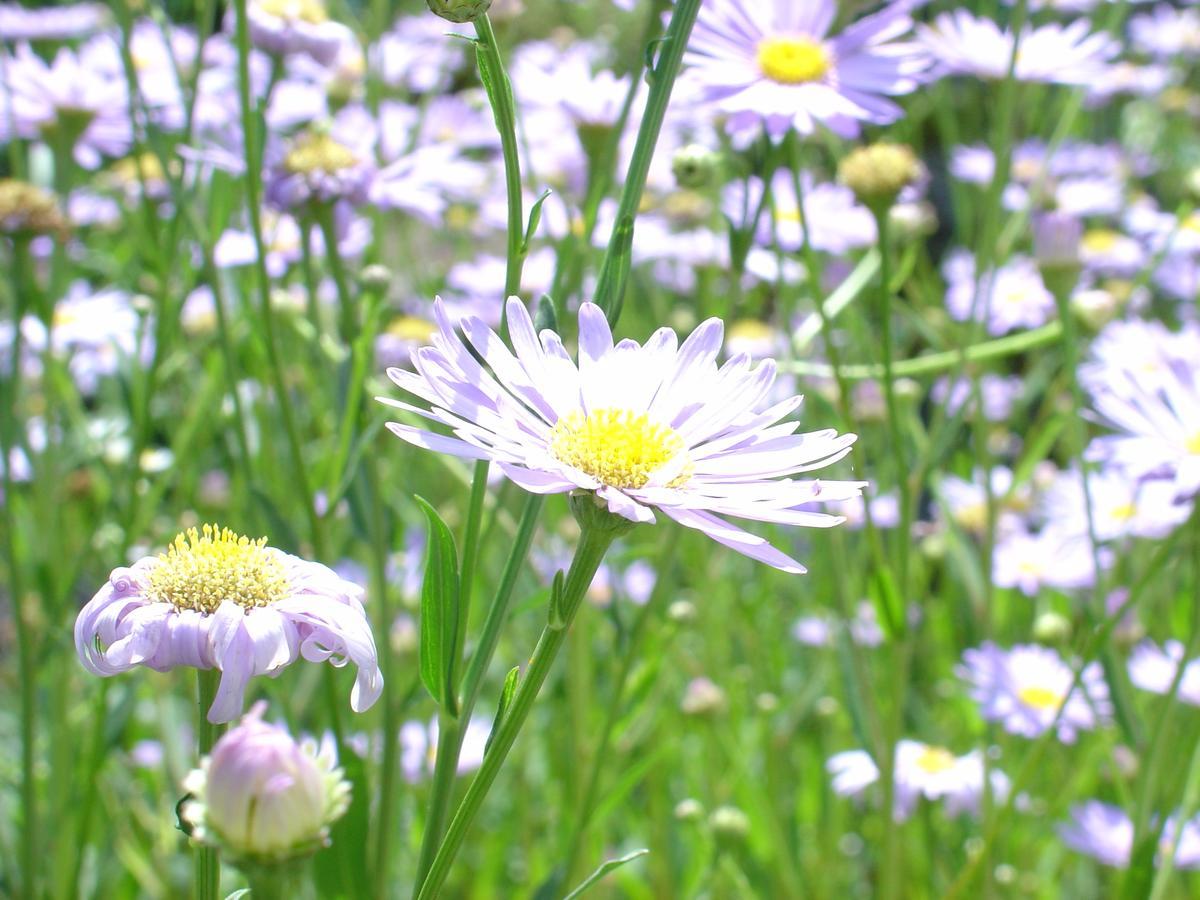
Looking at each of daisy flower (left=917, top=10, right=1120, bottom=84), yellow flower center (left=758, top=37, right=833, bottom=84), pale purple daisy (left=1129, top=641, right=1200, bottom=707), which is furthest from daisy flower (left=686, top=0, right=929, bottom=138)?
pale purple daisy (left=1129, top=641, right=1200, bottom=707)

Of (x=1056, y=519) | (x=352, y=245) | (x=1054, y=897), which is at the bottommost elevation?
(x=1054, y=897)

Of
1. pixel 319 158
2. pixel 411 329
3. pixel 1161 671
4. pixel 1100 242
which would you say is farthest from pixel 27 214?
pixel 1100 242

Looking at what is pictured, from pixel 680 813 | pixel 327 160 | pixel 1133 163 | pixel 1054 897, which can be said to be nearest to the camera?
pixel 327 160

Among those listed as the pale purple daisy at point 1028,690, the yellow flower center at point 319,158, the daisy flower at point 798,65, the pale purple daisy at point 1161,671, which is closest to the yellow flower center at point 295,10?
the yellow flower center at point 319,158

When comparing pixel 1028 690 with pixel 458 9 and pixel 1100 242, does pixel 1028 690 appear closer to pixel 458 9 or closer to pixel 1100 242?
pixel 458 9

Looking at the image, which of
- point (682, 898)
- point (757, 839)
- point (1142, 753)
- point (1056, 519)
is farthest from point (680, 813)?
point (1056, 519)

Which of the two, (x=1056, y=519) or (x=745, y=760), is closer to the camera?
(x=745, y=760)

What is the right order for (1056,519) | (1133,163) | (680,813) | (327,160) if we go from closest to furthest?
1. (327,160)
2. (680,813)
3. (1056,519)
4. (1133,163)

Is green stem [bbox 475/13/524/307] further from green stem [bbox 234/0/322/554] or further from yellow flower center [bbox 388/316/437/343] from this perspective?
yellow flower center [bbox 388/316/437/343]

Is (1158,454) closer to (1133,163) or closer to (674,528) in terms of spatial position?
(674,528)

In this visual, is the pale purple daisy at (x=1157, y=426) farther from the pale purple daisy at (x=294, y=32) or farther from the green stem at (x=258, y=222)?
the pale purple daisy at (x=294, y=32)
